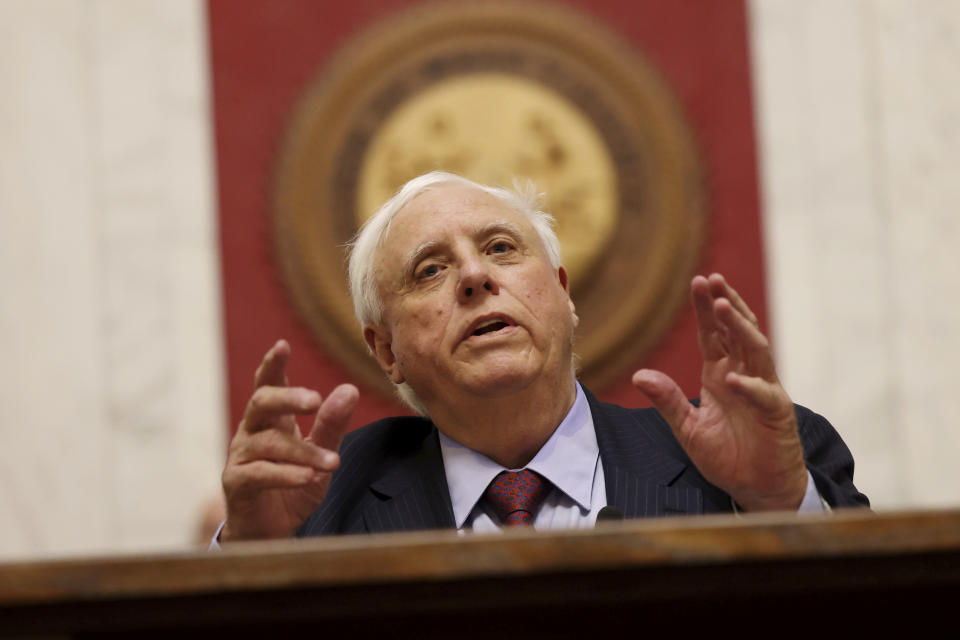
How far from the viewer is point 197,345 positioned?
4.46 meters

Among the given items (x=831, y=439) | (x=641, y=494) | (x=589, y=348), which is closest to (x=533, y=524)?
(x=641, y=494)

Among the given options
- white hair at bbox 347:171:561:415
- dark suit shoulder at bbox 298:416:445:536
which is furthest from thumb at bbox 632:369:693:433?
white hair at bbox 347:171:561:415

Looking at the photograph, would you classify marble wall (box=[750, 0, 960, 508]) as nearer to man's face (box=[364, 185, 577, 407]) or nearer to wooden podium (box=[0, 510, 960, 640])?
man's face (box=[364, 185, 577, 407])

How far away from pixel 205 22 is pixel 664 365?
228cm

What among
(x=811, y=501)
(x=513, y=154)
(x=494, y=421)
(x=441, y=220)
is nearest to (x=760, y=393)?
(x=811, y=501)

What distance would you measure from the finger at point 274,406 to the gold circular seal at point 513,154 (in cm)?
262

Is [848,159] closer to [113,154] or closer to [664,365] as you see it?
[664,365]

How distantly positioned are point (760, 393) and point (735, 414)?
0.10 metres

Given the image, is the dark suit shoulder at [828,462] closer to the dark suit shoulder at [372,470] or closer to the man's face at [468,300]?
the man's face at [468,300]

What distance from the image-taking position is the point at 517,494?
2.12 m

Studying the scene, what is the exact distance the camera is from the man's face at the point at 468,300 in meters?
2.20

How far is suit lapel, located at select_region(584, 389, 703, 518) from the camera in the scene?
6.56 ft

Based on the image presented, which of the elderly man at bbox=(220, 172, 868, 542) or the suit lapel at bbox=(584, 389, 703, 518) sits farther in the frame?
the suit lapel at bbox=(584, 389, 703, 518)

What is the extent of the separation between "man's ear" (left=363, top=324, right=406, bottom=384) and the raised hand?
2.57ft
